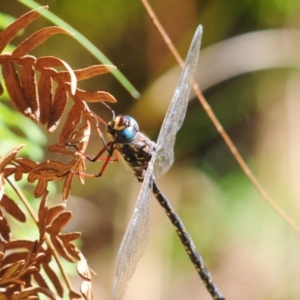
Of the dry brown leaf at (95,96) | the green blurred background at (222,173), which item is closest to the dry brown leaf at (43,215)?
the dry brown leaf at (95,96)

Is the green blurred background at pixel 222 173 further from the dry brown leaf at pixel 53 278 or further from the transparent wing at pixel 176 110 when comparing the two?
the dry brown leaf at pixel 53 278

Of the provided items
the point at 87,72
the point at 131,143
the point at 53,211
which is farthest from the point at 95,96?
the point at 131,143

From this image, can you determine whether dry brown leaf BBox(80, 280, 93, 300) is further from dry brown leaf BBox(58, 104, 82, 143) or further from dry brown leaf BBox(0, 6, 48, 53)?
dry brown leaf BBox(0, 6, 48, 53)

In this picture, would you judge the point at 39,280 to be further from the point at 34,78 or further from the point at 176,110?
the point at 176,110

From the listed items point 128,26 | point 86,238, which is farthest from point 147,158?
point 86,238

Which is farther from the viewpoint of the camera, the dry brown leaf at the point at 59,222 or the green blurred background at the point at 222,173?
the green blurred background at the point at 222,173

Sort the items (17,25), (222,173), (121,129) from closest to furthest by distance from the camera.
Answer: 1. (17,25)
2. (121,129)
3. (222,173)

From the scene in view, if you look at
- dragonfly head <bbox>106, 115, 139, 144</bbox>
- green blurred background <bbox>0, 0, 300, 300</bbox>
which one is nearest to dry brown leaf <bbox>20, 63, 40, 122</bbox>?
dragonfly head <bbox>106, 115, 139, 144</bbox>
